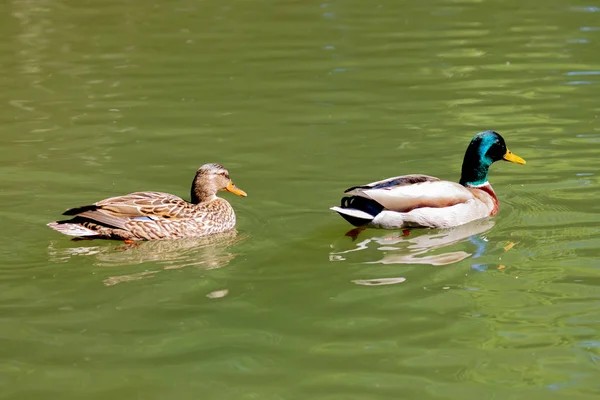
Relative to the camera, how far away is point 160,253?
9.56 metres

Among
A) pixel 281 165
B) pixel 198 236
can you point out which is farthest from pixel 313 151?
pixel 198 236

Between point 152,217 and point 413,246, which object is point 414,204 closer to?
point 413,246

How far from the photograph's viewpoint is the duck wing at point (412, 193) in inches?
392

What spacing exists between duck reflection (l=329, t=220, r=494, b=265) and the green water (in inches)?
1.5

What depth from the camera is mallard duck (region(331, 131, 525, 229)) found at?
9953 millimetres

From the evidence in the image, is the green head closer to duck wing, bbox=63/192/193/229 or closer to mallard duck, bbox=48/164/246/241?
mallard duck, bbox=48/164/246/241

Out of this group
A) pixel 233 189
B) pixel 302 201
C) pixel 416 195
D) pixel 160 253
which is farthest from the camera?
pixel 302 201

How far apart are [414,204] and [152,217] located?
2293 mm

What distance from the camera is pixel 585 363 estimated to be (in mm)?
7062

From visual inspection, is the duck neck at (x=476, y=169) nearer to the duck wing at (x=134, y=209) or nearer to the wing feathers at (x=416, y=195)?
the wing feathers at (x=416, y=195)

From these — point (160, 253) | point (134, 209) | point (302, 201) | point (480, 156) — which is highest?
point (480, 156)

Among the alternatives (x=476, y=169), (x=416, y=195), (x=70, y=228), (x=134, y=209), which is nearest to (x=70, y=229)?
(x=70, y=228)

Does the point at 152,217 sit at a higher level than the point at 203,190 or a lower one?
lower

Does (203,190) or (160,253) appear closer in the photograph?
(160,253)
